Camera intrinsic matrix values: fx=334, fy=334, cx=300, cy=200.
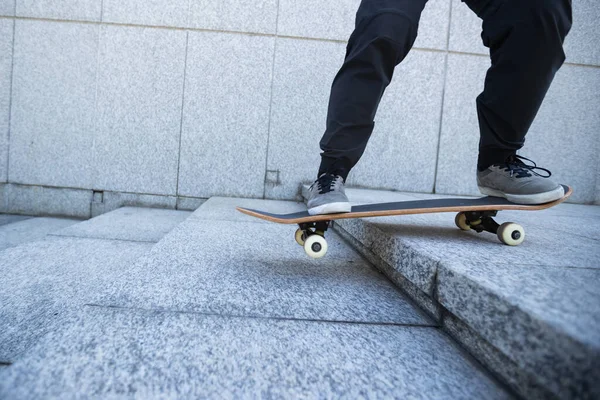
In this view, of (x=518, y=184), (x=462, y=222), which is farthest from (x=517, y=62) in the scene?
(x=462, y=222)

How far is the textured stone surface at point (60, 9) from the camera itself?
333 cm

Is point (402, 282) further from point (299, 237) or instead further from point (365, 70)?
point (365, 70)

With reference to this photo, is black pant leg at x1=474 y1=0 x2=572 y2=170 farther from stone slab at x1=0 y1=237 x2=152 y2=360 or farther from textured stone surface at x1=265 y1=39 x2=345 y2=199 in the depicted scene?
textured stone surface at x1=265 y1=39 x2=345 y2=199

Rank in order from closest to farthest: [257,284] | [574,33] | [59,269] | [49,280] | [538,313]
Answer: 1. [538,313]
2. [257,284]
3. [49,280]
4. [59,269]
5. [574,33]

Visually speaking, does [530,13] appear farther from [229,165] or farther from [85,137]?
[85,137]

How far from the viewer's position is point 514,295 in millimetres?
708

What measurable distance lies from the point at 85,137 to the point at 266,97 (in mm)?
1907

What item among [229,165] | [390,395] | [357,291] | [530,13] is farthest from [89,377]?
[229,165]

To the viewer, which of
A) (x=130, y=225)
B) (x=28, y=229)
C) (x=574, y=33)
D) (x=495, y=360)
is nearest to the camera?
(x=495, y=360)

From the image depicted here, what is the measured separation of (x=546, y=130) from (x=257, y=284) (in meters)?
3.78

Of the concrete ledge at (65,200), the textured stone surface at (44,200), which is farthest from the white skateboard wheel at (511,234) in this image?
the textured stone surface at (44,200)

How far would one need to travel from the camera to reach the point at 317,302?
1.07m

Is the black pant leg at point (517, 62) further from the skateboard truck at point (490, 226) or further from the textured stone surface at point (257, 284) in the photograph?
the textured stone surface at point (257, 284)

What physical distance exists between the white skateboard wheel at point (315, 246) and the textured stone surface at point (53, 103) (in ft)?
10.2
